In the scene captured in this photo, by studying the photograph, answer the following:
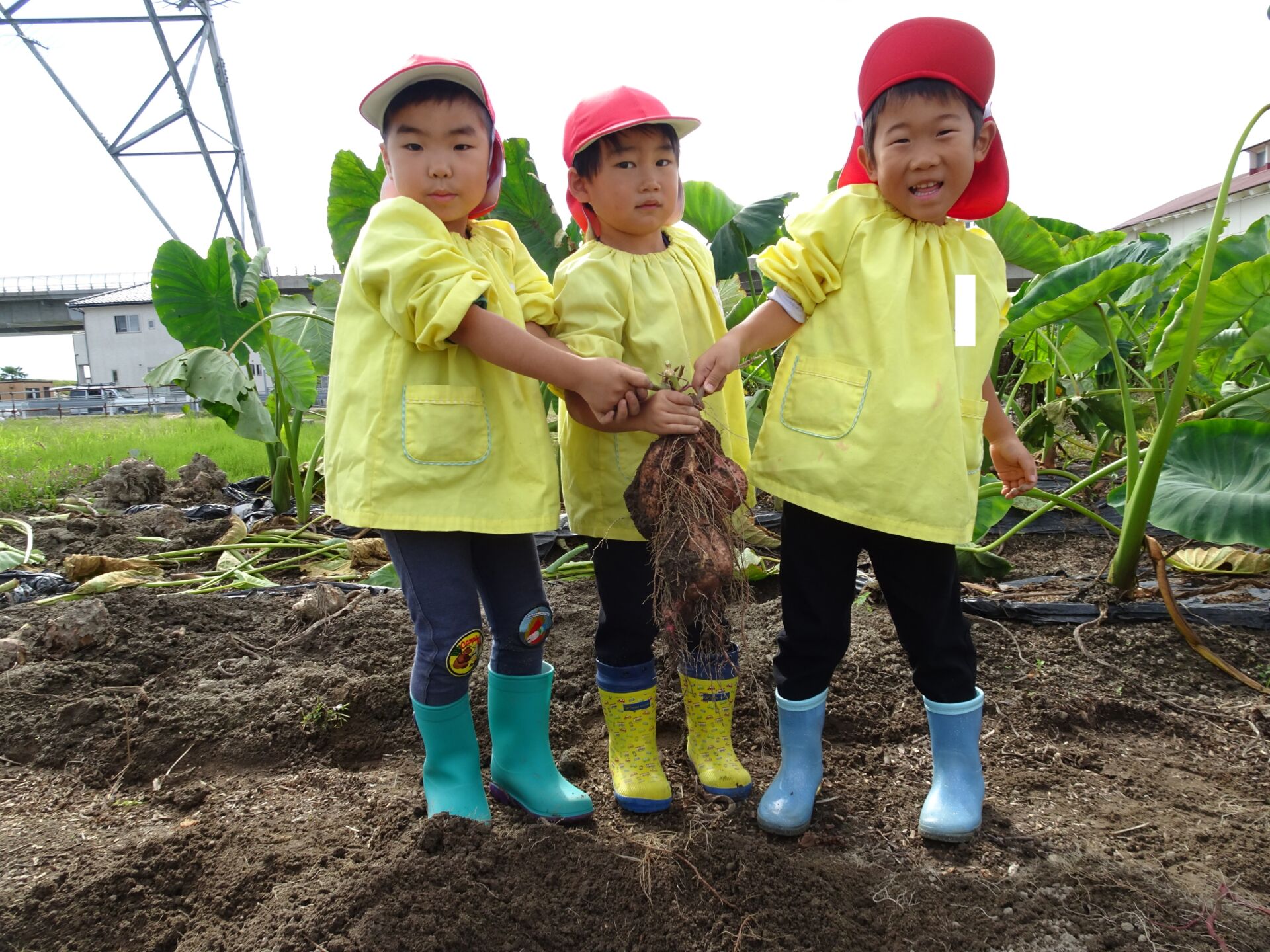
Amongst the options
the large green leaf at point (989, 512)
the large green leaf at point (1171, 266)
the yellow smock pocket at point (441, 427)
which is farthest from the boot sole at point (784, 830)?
the large green leaf at point (1171, 266)

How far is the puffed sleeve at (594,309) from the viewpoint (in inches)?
59.4

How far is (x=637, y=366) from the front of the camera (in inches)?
61.7

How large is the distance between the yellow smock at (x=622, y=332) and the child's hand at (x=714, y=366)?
3.1 inches

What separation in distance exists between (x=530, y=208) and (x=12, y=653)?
2.43m

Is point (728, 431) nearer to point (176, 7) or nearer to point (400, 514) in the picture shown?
point (400, 514)

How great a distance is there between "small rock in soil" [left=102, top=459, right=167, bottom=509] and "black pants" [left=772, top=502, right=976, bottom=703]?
4599mm

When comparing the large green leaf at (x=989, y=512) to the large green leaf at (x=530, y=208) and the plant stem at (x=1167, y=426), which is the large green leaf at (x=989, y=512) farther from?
the large green leaf at (x=530, y=208)

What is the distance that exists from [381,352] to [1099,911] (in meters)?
1.44

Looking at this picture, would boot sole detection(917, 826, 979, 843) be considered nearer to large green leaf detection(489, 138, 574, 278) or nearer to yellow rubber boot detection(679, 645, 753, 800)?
yellow rubber boot detection(679, 645, 753, 800)

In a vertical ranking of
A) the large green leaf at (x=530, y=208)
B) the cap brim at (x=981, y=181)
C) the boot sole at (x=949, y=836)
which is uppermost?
the large green leaf at (x=530, y=208)

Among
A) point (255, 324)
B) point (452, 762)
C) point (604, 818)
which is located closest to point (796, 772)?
point (604, 818)

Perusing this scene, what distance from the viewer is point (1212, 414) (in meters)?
2.40

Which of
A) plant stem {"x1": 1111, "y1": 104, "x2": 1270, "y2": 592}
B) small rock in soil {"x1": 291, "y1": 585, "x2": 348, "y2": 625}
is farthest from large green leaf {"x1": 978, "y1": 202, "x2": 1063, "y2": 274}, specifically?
Answer: small rock in soil {"x1": 291, "y1": 585, "x2": 348, "y2": 625}

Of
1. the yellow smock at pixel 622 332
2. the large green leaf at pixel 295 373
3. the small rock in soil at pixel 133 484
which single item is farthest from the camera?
the small rock in soil at pixel 133 484
